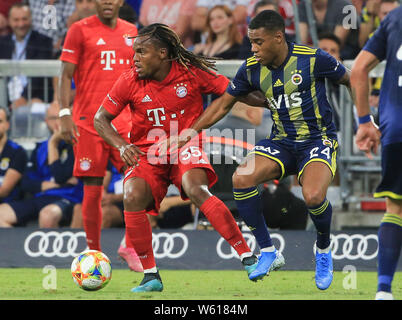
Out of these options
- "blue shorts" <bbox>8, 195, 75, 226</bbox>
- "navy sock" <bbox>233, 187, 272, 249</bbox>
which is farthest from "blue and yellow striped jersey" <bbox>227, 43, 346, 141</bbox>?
"blue shorts" <bbox>8, 195, 75, 226</bbox>

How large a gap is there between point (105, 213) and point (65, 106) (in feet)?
6.24

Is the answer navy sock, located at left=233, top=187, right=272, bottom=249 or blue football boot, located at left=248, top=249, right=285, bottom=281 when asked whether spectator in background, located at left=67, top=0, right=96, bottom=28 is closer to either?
navy sock, located at left=233, top=187, right=272, bottom=249

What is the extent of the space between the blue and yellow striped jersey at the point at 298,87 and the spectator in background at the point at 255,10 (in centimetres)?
360

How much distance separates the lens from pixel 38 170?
977cm

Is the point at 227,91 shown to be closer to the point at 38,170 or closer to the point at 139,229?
the point at 139,229

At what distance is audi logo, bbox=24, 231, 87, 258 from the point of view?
8852 mm

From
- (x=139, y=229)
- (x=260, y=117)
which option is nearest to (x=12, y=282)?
(x=139, y=229)

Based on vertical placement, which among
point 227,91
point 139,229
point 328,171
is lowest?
point 139,229

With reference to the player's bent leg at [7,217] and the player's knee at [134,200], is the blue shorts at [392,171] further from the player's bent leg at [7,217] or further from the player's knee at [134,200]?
the player's bent leg at [7,217]

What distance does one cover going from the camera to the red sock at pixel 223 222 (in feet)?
20.7

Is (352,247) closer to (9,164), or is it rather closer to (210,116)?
(210,116)

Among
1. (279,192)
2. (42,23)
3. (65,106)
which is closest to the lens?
(65,106)

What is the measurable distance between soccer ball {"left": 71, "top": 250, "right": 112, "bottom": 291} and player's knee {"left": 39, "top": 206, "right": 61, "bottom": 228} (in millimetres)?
3063

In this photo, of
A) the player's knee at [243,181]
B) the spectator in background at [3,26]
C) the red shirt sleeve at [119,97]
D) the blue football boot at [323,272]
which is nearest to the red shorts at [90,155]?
the red shirt sleeve at [119,97]
